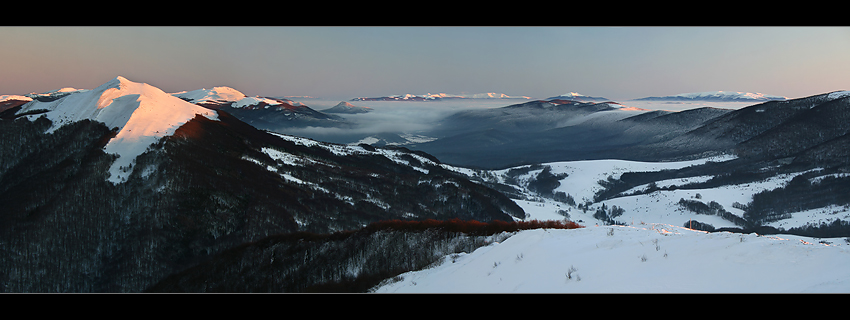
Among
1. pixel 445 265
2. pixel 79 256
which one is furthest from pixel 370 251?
pixel 79 256

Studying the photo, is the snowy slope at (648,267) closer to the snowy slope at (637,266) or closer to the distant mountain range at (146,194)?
the snowy slope at (637,266)

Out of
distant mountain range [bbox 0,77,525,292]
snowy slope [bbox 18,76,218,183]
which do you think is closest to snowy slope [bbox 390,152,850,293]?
distant mountain range [bbox 0,77,525,292]

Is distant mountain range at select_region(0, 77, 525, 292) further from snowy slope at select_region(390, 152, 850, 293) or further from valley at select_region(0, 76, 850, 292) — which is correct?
snowy slope at select_region(390, 152, 850, 293)

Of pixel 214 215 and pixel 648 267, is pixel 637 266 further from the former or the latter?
pixel 214 215

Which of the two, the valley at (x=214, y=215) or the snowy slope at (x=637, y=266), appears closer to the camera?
the snowy slope at (x=637, y=266)

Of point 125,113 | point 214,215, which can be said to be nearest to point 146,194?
point 214,215

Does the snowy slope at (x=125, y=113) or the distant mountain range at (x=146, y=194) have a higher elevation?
the snowy slope at (x=125, y=113)

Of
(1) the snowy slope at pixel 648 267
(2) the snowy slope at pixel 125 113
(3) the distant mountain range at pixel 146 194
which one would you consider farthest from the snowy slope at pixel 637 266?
(2) the snowy slope at pixel 125 113
